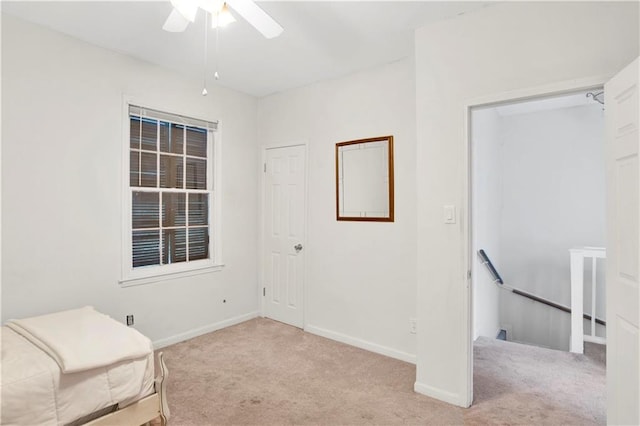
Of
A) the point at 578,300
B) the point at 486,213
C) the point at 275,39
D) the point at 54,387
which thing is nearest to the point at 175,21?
the point at 275,39

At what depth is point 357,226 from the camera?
347 centimetres

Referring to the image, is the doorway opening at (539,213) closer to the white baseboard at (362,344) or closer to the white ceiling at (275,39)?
the white baseboard at (362,344)

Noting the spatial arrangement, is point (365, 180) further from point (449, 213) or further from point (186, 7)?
point (186, 7)

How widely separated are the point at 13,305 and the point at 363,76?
3.43 m

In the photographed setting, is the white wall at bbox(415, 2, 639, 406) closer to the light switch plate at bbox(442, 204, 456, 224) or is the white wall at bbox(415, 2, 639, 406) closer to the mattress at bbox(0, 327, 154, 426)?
the light switch plate at bbox(442, 204, 456, 224)

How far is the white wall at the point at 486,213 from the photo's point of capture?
12.7ft

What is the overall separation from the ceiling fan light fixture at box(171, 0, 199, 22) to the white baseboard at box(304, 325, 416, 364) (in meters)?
3.00

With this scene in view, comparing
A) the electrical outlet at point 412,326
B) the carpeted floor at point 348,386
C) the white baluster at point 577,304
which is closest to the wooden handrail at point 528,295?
the white baluster at point 577,304

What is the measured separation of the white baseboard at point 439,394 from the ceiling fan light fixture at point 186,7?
2.83 meters

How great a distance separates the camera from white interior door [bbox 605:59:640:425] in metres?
1.55

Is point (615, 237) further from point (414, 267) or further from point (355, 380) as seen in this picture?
point (355, 380)

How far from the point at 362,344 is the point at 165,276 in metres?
2.05

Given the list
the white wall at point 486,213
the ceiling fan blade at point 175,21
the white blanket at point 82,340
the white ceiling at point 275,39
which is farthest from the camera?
the white wall at point 486,213

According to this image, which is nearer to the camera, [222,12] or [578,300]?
[222,12]
